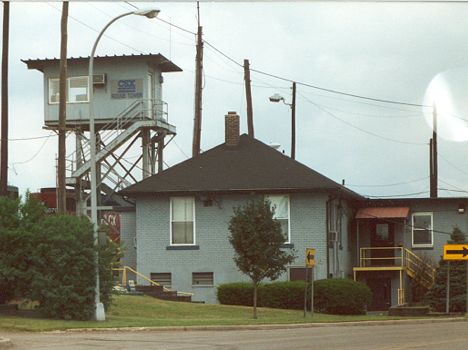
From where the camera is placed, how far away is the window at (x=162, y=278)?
43688 mm

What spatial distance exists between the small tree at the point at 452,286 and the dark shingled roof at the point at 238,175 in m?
5.33

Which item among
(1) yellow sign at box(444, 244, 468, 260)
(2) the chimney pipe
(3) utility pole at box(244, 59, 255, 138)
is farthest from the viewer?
(3) utility pole at box(244, 59, 255, 138)

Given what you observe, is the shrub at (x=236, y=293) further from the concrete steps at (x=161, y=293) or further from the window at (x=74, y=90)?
the window at (x=74, y=90)

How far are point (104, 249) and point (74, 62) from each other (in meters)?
23.3

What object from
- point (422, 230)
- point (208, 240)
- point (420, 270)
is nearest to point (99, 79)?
point (208, 240)

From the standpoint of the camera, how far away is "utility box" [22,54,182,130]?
50.9m

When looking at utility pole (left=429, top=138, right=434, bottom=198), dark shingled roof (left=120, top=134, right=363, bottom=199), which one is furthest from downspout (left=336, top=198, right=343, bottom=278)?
utility pole (left=429, top=138, right=434, bottom=198)

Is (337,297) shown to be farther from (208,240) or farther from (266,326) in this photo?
(266,326)

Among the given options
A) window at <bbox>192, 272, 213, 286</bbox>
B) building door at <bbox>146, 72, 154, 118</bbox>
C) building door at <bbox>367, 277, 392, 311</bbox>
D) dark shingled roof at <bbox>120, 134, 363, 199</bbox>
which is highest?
building door at <bbox>146, 72, 154, 118</bbox>

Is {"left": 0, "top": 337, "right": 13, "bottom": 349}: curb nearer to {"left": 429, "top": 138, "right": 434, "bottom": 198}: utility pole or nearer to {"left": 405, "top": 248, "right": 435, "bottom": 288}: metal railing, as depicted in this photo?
{"left": 405, "top": 248, "right": 435, "bottom": 288}: metal railing

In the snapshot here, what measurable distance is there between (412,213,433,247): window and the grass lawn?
46.2 feet

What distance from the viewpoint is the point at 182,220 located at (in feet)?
144

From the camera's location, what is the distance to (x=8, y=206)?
29.8 meters

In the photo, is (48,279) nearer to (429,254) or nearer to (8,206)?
(8,206)
